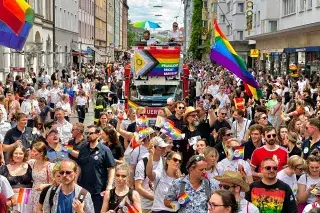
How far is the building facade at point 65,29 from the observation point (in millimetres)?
56131

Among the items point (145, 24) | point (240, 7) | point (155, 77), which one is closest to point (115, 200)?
point (155, 77)

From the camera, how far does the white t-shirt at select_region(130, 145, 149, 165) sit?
347 inches

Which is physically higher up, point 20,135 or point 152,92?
point 152,92

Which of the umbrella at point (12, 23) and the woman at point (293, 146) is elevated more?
the umbrella at point (12, 23)

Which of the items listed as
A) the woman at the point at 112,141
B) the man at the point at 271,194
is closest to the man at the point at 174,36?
the woman at the point at 112,141

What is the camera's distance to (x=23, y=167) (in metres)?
8.00

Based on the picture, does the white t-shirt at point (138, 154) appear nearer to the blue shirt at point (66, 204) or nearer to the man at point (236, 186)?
the blue shirt at point (66, 204)

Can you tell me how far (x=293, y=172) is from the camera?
753cm

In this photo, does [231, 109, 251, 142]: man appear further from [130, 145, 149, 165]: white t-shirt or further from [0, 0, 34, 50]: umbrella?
[0, 0, 34, 50]: umbrella

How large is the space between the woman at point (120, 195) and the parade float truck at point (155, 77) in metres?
15.2

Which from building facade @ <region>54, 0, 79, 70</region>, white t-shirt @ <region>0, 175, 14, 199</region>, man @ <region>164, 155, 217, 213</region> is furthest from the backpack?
building facade @ <region>54, 0, 79, 70</region>

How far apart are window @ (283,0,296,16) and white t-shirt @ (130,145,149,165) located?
33560mm

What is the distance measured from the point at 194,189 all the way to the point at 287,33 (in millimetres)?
36185

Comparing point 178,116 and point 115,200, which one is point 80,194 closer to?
point 115,200
